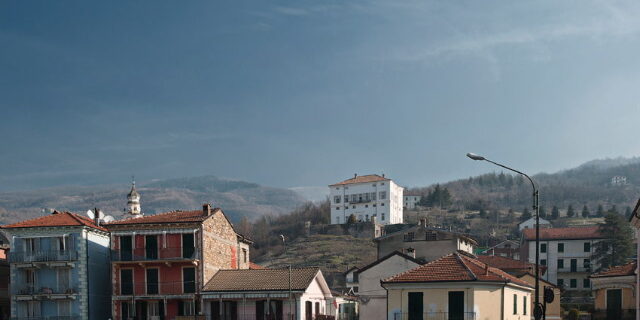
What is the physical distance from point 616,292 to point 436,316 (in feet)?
43.2

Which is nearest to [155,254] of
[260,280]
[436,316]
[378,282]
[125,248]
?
[125,248]

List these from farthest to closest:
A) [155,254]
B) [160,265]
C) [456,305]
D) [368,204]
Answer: [368,204] < [160,265] < [155,254] < [456,305]

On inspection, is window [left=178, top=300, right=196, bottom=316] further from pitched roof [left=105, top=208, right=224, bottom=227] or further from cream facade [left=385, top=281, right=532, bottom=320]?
cream facade [left=385, top=281, right=532, bottom=320]

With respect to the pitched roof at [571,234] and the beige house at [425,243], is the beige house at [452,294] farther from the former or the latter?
the pitched roof at [571,234]

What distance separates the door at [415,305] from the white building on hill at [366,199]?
13272 centimetres

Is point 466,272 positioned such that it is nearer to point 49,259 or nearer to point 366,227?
point 49,259

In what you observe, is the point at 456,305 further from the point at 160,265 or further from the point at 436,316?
the point at 160,265

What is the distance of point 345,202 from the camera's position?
Result: 191 metres

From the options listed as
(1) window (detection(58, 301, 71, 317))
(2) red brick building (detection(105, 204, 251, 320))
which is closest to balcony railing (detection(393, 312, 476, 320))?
(2) red brick building (detection(105, 204, 251, 320))

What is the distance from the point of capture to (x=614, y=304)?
171 ft

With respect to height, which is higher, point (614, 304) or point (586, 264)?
point (614, 304)

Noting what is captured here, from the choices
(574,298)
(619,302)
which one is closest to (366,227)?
(574,298)

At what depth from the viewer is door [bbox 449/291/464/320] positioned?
47.1 meters

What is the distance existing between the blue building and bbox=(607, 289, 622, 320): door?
39.1m
